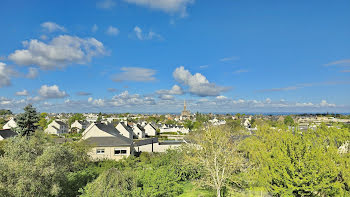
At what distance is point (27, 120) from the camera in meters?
37.9

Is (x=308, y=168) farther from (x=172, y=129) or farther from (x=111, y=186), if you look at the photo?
(x=172, y=129)

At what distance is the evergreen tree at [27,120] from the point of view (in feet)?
124

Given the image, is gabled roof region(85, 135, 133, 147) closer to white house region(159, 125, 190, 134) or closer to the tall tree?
the tall tree

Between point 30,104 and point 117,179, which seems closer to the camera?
point 117,179

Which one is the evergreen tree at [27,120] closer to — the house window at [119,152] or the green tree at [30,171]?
the house window at [119,152]

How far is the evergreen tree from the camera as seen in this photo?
1489 inches

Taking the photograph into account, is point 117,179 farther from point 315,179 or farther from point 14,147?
point 315,179

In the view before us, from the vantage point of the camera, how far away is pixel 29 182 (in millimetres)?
13008

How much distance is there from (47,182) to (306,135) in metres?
18.8

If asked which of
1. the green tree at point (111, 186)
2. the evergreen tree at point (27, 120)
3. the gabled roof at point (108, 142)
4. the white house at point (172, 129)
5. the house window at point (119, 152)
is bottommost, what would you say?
the white house at point (172, 129)

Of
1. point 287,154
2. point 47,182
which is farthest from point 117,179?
point 287,154

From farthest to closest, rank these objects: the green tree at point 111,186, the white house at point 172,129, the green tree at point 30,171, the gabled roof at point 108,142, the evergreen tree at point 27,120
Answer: the white house at point 172,129, the evergreen tree at point 27,120, the gabled roof at point 108,142, the green tree at point 30,171, the green tree at point 111,186

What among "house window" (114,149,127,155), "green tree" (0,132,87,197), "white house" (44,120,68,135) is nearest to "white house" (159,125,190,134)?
"white house" (44,120,68,135)

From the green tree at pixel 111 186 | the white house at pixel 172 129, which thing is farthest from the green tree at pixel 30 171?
the white house at pixel 172 129
